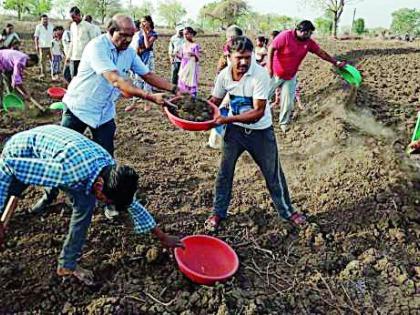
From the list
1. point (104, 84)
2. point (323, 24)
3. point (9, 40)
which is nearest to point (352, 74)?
point (104, 84)

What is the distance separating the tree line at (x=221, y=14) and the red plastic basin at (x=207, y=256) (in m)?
28.0

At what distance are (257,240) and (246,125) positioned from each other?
3.25 ft

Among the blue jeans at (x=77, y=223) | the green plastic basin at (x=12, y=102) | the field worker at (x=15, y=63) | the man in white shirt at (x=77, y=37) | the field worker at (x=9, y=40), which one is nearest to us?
the blue jeans at (x=77, y=223)

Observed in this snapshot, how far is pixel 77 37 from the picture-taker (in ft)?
26.7

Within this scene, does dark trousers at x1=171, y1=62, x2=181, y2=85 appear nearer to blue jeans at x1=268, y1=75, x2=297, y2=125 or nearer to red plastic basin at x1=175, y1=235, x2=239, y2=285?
blue jeans at x1=268, y1=75, x2=297, y2=125

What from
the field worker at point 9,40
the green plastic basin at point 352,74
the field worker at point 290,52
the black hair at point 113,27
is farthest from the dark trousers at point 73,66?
the black hair at point 113,27

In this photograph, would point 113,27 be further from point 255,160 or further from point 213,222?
point 213,222

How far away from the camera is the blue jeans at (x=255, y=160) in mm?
3873

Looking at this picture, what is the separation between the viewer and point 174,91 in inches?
162

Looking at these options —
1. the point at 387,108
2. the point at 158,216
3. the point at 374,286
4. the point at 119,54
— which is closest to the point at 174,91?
the point at 119,54

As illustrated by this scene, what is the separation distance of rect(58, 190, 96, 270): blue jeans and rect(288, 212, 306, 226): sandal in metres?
1.93

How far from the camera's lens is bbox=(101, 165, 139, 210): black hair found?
2611mm

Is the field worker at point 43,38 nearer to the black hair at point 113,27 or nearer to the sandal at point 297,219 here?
the black hair at point 113,27

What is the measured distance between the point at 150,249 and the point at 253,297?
0.87 meters
